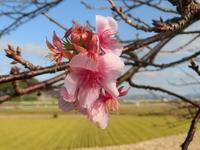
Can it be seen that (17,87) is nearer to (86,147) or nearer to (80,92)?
(80,92)

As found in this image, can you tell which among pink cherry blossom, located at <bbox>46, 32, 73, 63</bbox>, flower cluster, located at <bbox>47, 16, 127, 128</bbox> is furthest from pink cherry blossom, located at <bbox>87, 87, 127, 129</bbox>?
pink cherry blossom, located at <bbox>46, 32, 73, 63</bbox>

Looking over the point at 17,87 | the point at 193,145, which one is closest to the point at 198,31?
the point at 17,87

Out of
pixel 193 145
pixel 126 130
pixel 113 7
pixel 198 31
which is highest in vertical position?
pixel 113 7

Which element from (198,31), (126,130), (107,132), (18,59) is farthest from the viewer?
(126,130)

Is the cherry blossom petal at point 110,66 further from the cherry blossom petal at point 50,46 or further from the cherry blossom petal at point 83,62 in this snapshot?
the cherry blossom petal at point 50,46

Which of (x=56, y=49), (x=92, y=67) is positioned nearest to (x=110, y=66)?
(x=92, y=67)

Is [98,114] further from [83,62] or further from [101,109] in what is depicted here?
[83,62]
